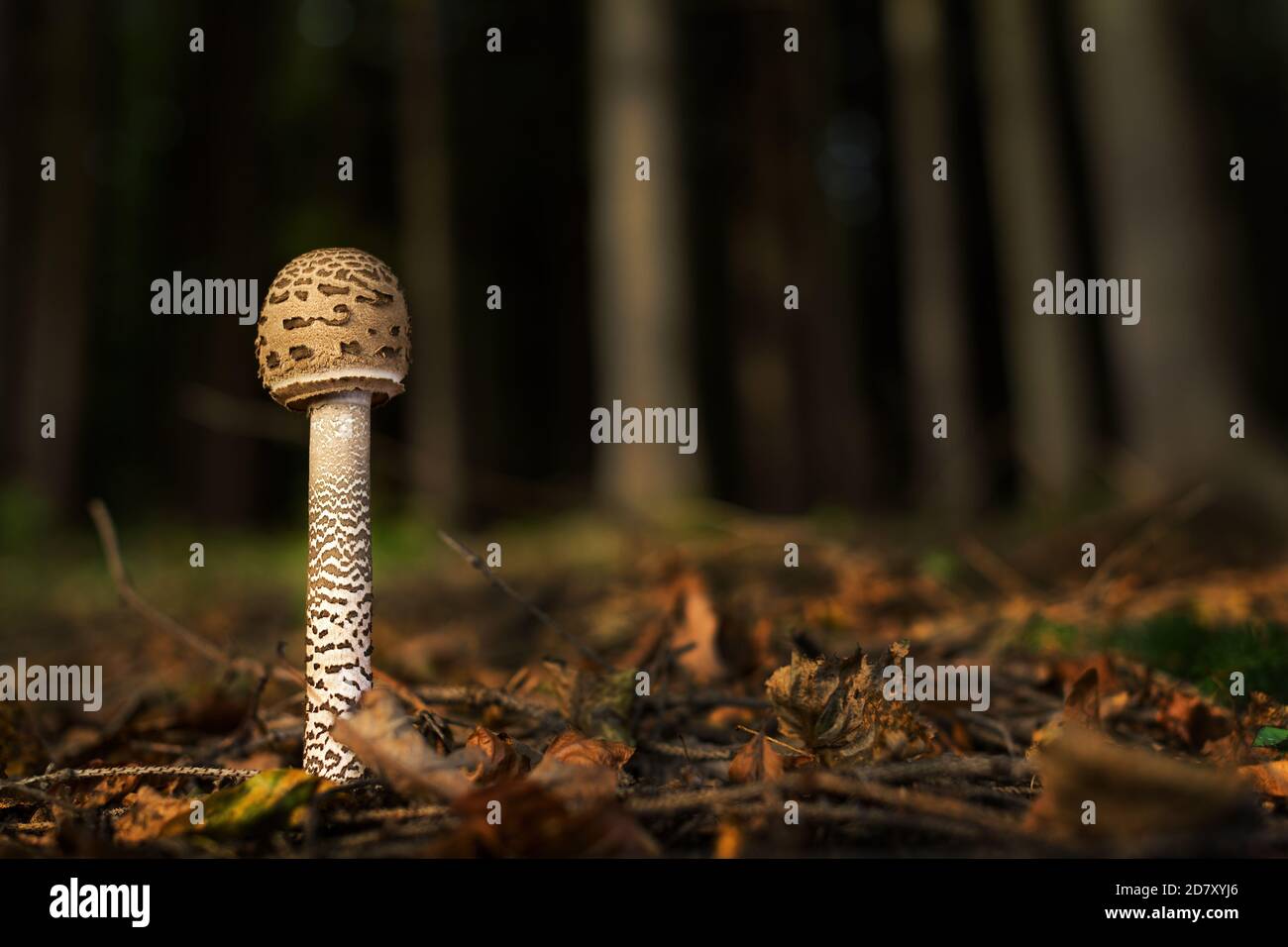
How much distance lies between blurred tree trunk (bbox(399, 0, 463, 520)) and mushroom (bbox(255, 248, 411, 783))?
11.9 meters

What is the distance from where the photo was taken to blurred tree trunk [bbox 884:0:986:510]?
14.3m

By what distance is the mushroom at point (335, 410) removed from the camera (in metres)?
2.14

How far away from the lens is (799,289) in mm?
14594

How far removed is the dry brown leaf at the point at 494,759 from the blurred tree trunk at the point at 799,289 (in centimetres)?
1311

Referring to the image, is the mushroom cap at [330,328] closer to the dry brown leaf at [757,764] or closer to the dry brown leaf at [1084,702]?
the dry brown leaf at [757,764]

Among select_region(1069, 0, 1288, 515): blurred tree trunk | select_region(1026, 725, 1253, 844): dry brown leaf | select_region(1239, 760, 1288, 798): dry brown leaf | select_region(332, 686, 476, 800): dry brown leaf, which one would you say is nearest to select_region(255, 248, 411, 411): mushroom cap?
select_region(332, 686, 476, 800): dry brown leaf

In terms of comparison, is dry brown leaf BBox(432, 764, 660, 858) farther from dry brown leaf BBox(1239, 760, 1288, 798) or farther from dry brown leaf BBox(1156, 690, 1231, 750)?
dry brown leaf BBox(1156, 690, 1231, 750)

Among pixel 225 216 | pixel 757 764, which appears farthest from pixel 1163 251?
pixel 225 216

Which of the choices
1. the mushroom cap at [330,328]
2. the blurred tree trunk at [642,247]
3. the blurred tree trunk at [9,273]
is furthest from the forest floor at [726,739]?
the blurred tree trunk at [9,273]

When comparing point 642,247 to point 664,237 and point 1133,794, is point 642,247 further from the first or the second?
point 1133,794

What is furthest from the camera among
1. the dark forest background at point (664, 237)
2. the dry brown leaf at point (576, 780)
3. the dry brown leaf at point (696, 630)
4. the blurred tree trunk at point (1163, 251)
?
the dark forest background at point (664, 237)

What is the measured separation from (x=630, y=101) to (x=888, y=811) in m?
8.33

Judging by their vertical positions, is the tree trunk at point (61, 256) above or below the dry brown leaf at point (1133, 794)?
above

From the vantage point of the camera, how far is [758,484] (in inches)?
672
